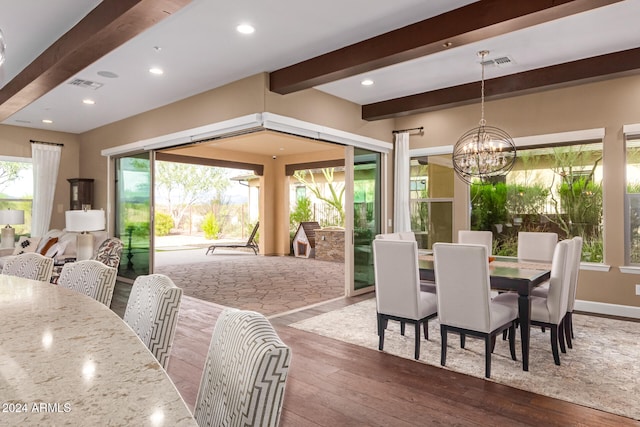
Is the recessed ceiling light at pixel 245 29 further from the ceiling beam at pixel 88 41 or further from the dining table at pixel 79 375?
the dining table at pixel 79 375

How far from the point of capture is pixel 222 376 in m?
1.06

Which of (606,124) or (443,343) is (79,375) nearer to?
(443,343)

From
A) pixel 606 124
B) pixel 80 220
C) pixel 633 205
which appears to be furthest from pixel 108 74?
pixel 633 205

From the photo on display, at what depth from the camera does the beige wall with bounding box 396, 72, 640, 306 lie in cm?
473

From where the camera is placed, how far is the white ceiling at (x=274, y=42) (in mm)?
3203

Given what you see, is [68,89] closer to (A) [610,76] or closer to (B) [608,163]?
(A) [610,76]

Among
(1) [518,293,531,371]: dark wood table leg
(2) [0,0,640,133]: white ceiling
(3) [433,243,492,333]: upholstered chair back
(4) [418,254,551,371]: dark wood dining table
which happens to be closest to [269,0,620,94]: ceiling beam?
(2) [0,0,640,133]: white ceiling

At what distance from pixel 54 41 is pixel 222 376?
Answer: 3978mm

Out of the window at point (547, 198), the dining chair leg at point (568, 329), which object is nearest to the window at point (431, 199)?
the window at point (547, 198)

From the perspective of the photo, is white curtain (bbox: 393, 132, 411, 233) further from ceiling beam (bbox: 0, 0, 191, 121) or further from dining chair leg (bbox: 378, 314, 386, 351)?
ceiling beam (bbox: 0, 0, 191, 121)

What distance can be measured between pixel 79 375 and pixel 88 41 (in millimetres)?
3049

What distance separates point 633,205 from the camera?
4773 millimetres

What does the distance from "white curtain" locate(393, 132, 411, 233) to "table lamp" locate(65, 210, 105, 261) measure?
14.0 feet

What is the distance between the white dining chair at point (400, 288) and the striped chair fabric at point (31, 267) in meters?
2.43
